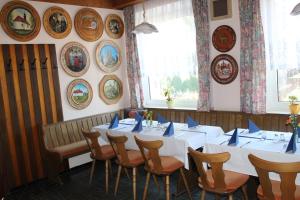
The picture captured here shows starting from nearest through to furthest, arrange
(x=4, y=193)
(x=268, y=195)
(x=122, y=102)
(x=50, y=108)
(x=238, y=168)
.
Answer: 1. (x=268, y=195)
2. (x=238, y=168)
3. (x=4, y=193)
4. (x=50, y=108)
5. (x=122, y=102)

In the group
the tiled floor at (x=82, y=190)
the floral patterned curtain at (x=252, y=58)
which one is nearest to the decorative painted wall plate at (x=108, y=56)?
the tiled floor at (x=82, y=190)

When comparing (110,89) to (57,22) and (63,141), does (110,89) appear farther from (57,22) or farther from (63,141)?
(57,22)

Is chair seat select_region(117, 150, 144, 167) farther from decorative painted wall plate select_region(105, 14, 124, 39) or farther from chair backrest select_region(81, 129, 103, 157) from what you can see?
decorative painted wall plate select_region(105, 14, 124, 39)

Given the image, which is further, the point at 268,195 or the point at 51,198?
the point at 51,198

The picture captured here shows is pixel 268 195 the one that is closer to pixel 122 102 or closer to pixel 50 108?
pixel 50 108

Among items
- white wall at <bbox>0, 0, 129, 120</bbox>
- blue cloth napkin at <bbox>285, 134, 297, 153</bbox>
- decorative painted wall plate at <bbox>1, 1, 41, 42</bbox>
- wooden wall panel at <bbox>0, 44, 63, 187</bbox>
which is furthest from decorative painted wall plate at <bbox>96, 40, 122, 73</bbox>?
blue cloth napkin at <bbox>285, 134, 297, 153</bbox>

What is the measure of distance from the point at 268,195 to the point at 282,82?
7.63 feet

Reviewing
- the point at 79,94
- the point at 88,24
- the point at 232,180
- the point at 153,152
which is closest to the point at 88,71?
the point at 79,94

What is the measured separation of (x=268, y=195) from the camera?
2.60 metres

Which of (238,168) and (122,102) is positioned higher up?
(122,102)

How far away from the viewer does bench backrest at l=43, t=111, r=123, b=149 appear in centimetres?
505

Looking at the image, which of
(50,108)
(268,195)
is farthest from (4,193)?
(268,195)

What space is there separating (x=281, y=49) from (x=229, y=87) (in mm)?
997

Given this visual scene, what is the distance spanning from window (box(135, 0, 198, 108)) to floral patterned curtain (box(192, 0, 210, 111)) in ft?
0.58
